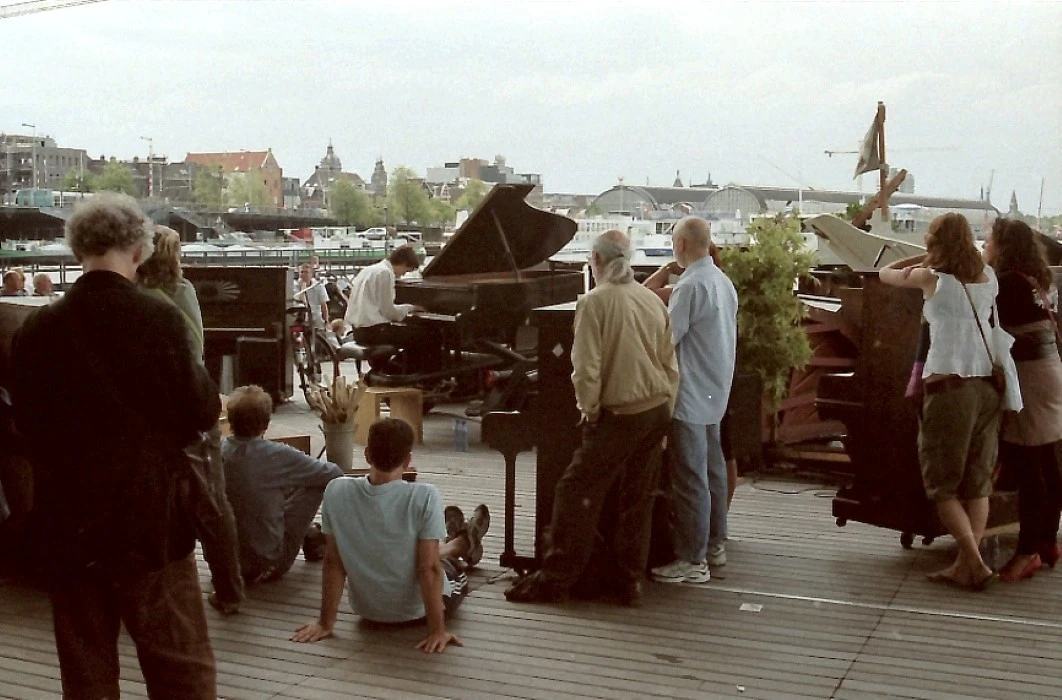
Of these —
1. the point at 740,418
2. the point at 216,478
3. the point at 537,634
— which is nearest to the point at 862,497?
the point at 740,418

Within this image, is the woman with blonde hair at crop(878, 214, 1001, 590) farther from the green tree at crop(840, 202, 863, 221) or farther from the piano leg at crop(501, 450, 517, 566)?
the green tree at crop(840, 202, 863, 221)

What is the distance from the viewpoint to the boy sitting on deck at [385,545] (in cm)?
408

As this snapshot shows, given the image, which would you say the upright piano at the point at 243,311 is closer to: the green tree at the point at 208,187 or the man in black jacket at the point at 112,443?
the man in black jacket at the point at 112,443

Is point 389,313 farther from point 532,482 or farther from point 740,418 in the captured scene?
point 740,418

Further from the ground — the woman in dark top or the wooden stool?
the woman in dark top

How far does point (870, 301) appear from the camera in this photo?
5281 mm

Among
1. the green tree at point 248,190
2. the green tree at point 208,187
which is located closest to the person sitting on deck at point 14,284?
the green tree at point 208,187

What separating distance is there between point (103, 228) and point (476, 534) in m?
2.86

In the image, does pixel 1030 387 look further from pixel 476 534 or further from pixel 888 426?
pixel 476 534

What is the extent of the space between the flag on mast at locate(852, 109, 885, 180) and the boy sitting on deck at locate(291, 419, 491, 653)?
866 cm

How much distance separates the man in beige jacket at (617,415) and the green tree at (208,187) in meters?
17.5

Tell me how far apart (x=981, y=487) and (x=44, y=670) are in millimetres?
3413

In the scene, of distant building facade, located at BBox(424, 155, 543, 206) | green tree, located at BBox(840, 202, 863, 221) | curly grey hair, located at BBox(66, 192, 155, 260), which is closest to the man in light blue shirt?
curly grey hair, located at BBox(66, 192, 155, 260)

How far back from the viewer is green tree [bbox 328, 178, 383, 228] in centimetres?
2345
